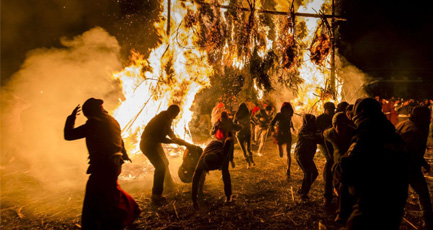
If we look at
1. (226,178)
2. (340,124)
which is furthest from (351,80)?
(226,178)

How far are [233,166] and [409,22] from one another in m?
13.8

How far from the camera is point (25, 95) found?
820 cm

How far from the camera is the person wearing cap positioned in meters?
2.61

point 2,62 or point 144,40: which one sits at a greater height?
point 144,40

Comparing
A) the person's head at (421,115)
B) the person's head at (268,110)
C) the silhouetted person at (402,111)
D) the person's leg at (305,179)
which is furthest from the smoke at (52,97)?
the silhouetted person at (402,111)

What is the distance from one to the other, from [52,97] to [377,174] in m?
11.1

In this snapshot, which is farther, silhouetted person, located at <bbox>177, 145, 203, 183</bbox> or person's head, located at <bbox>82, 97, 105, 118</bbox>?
silhouetted person, located at <bbox>177, 145, 203, 183</bbox>

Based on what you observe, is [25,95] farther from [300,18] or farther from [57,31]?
[300,18]

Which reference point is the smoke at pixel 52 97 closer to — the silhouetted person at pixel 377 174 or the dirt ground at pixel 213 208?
the dirt ground at pixel 213 208

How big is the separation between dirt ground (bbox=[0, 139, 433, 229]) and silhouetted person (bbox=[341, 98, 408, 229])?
5.05ft

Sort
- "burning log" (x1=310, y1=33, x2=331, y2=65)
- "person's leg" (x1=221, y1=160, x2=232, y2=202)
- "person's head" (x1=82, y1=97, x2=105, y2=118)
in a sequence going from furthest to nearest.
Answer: "burning log" (x1=310, y1=33, x2=331, y2=65), "person's leg" (x1=221, y1=160, x2=232, y2=202), "person's head" (x1=82, y1=97, x2=105, y2=118)

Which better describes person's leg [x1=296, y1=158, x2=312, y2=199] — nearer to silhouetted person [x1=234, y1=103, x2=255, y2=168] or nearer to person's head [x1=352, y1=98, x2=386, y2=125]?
person's head [x1=352, y1=98, x2=386, y2=125]

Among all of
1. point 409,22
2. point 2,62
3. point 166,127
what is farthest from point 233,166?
point 409,22

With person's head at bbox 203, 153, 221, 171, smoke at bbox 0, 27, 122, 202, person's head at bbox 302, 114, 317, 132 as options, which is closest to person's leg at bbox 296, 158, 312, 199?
person's head at bbox 302, 114, 317, 132
